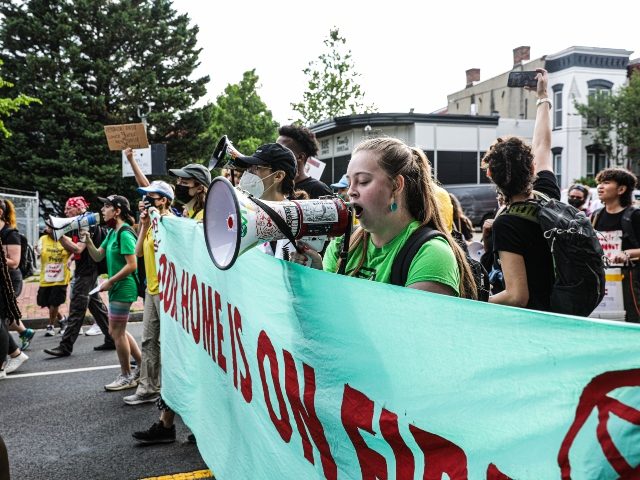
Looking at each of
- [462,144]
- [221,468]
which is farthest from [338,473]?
[462,144]

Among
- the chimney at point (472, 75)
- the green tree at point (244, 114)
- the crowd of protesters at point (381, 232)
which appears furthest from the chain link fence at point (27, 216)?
the chimney at point (472, 75)

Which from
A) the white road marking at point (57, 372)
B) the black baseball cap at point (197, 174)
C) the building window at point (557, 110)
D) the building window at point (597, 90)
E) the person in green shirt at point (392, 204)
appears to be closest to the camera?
the person in green shirt at point (392, 204)

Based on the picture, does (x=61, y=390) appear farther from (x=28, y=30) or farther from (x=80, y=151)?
(x=28, y=30)

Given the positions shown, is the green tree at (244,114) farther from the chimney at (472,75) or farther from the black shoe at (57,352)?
the black shoe at (57,352)

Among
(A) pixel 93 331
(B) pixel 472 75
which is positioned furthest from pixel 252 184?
(B) pixel 472 75

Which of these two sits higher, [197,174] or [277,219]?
[197,174]

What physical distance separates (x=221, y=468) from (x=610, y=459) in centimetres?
212

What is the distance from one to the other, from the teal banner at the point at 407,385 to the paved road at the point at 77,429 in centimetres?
110

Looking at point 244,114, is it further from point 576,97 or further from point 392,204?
point 392,204

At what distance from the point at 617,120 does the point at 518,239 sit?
100 feet

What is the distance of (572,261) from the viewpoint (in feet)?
8.28

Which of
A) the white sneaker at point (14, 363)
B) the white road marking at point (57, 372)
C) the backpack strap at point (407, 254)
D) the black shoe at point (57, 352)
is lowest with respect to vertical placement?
the white road marking at point (57, 372)

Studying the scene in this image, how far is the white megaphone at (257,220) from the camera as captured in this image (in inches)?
70.8

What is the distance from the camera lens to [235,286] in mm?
2525
